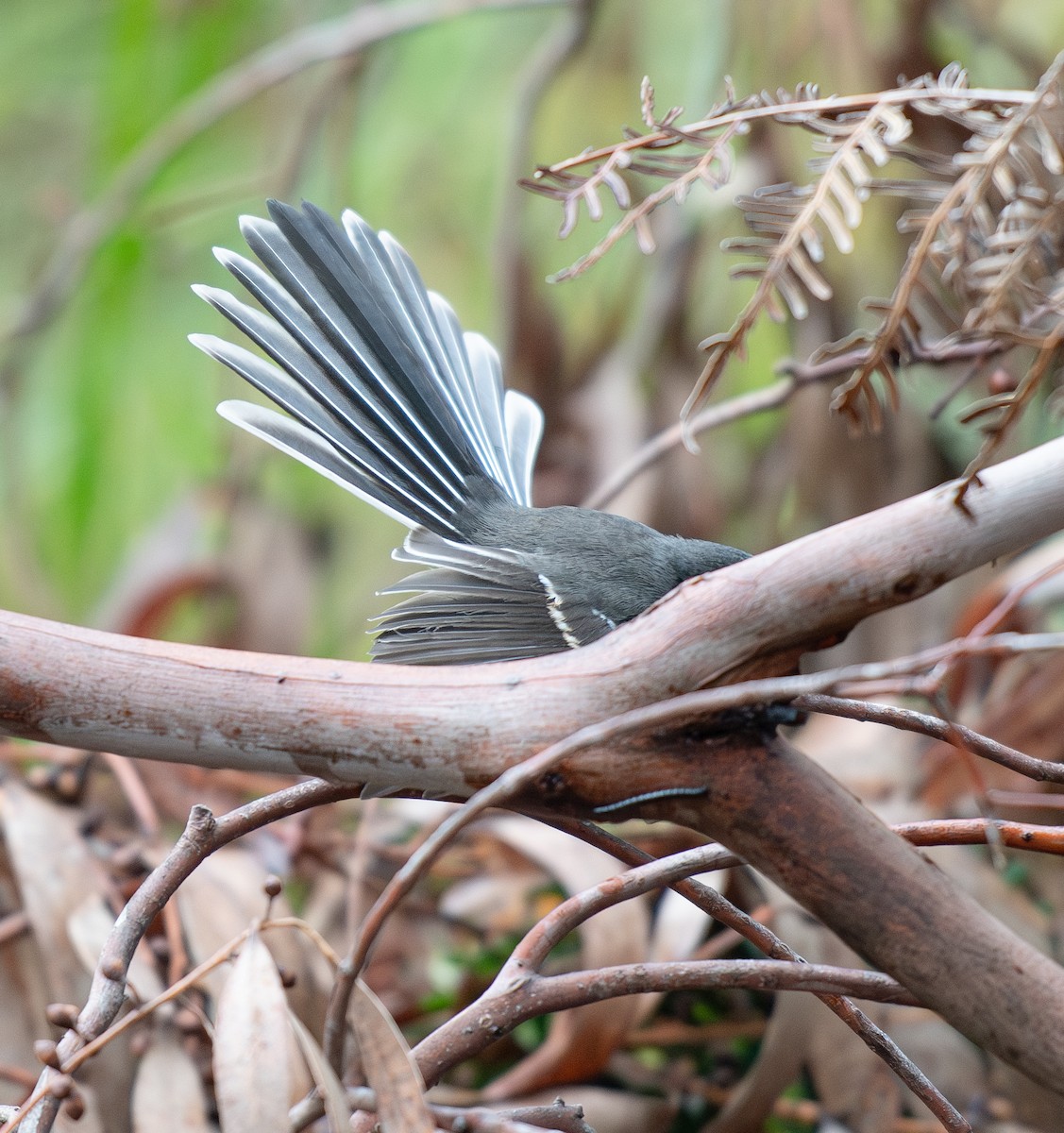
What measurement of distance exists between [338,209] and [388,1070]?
2.25 m

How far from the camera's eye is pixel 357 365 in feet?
2.92

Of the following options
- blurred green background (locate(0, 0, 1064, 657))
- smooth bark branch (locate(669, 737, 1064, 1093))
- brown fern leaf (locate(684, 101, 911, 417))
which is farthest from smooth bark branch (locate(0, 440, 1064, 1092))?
blurred green background (locate(0, 0, 1064, 657))

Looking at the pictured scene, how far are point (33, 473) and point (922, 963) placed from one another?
270 centimetres

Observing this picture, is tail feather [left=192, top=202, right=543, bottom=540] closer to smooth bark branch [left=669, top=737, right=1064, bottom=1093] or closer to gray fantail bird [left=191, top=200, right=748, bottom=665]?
gray fantail bird [left=191, top=200, right=748, bottom=665]

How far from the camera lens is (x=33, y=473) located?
109 inches

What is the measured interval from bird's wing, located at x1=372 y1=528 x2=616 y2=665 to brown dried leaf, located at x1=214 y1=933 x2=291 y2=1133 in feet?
0.86

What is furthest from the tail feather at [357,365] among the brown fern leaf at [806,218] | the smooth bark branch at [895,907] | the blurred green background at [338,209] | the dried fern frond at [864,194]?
the blurred green background at [338,209]

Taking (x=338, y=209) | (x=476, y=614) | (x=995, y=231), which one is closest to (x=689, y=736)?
(x=476, y=614)

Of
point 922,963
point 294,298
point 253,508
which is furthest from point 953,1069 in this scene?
point 253,508

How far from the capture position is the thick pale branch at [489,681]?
493 millimetres

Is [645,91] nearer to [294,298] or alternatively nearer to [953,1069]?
[294,298]

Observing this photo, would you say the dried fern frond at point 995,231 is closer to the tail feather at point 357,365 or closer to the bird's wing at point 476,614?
the bird's wing at point 476,614

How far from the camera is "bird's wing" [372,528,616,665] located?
777mm

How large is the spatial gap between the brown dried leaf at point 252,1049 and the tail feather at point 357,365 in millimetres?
398
